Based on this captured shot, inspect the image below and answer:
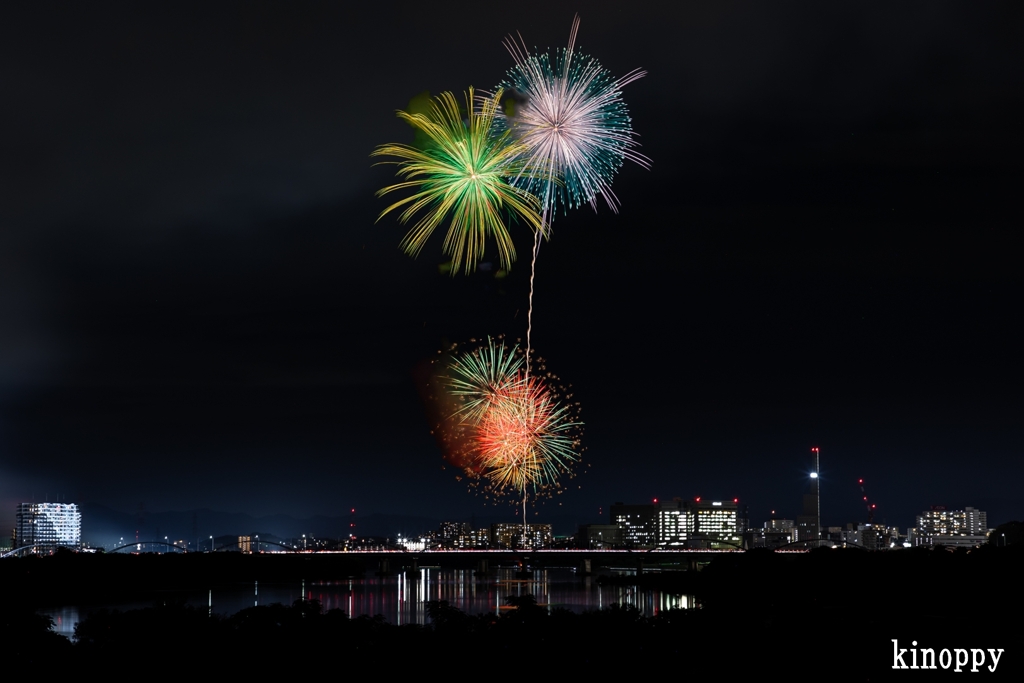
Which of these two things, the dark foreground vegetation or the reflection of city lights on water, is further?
the reflection of city lights on water

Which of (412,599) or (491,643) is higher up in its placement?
(491,643)

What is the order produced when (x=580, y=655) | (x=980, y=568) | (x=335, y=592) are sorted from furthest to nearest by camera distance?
(x=335, y=592), (x=980, y=568), (x=580, y=655)

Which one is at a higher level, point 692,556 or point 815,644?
point 815,644

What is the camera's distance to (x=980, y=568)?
112m

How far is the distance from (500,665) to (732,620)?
12.7 m

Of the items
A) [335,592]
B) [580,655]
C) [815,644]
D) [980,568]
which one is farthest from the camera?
[335,592]

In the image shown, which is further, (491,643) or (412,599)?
(412,599)

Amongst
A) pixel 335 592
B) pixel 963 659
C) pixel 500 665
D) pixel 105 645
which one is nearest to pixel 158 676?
pixel 105 645

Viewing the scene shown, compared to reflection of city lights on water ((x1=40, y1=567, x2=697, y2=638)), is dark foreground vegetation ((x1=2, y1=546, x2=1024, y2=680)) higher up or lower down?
higher up

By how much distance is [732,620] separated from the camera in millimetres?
48438

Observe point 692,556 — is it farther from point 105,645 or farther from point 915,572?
point 105,645

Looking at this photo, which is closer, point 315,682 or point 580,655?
point 315,682

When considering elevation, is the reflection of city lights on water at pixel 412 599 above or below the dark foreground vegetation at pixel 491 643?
below

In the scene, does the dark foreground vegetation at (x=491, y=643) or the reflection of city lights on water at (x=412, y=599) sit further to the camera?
the reflection of city lights on water at (x=412, y=599)
